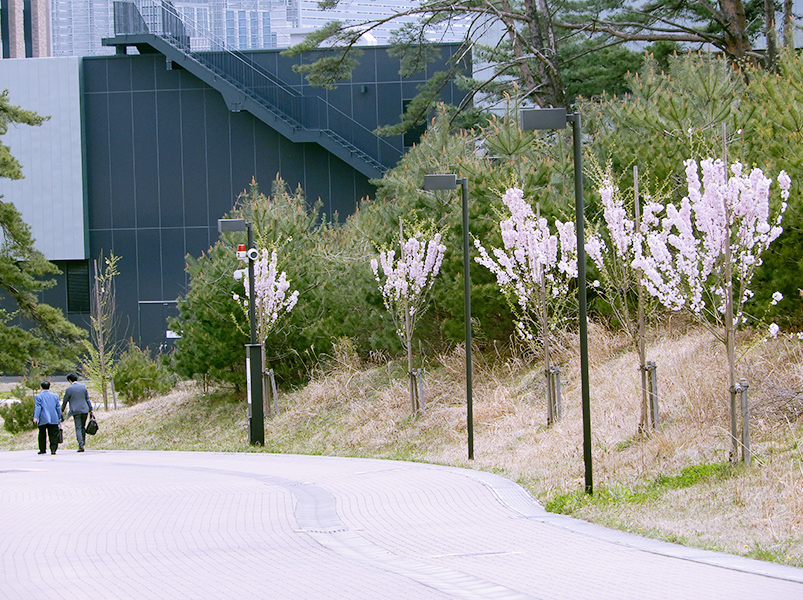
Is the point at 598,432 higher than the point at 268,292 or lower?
lower

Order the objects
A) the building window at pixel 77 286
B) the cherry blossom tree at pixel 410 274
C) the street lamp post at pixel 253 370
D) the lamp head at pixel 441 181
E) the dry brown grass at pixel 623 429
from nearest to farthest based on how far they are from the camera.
A: the dry brown grass at pixel 623 429 < the lamp head at pixel 441 181 < the street lamp post at pixel 253 370 < the cherry blossom tree at pixel 410 274 < the building window at pixel 77 286

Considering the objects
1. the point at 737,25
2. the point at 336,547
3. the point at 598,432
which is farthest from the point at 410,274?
the point at 336,547

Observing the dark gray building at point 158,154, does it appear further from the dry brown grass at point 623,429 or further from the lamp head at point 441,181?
the lamp head at point 441,181

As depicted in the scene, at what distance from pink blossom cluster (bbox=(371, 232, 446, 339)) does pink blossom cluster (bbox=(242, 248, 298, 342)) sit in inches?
145

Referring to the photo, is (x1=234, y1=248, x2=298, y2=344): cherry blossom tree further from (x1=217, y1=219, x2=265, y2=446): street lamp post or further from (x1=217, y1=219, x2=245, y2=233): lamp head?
(x1=217, y1=219, x2=245, y2=233): lamp head

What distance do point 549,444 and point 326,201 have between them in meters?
27.6

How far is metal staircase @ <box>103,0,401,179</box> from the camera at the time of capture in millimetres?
38281

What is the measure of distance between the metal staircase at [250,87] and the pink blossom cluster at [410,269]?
54.8 ft

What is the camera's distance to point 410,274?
21172mm


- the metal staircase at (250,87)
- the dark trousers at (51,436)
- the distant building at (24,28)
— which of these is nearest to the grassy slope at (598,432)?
the dark trousers at (51,436)

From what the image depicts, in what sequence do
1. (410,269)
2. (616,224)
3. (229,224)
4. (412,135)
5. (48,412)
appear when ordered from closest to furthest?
(616,224), (229,224), (48,412), (410,269), (412,135)

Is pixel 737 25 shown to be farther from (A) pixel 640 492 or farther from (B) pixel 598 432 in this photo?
(A) pixel 640 492

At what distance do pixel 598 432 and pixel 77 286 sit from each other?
110 ft

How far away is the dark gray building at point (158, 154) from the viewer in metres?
41.4
